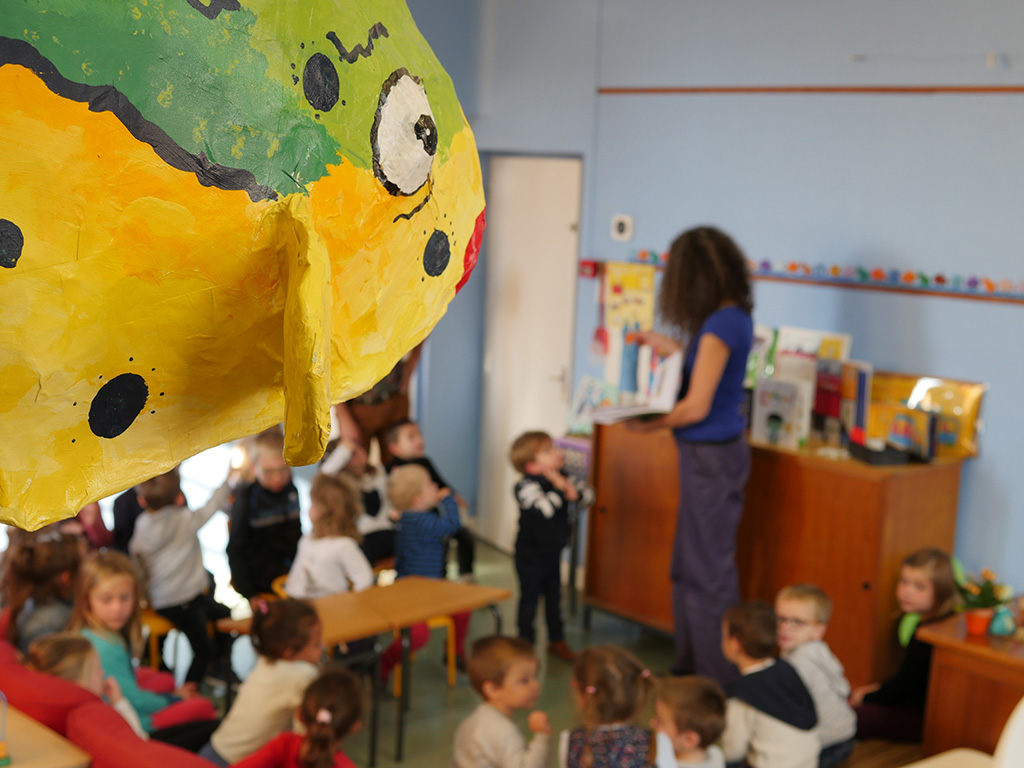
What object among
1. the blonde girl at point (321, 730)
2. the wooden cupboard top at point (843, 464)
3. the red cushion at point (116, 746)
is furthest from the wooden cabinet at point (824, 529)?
the red cushion at point (116, 746)

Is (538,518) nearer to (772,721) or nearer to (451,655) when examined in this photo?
(451,655)

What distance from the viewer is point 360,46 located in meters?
0.51

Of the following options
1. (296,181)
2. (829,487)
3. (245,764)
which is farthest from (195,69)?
(829,487)

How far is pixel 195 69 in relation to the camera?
444mm

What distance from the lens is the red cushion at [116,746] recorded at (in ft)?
6.84

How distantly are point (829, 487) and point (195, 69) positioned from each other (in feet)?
11.5

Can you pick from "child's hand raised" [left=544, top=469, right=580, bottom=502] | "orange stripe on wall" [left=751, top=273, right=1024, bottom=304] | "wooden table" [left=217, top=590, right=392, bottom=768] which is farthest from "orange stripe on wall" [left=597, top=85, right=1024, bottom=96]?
"wooden table" [left=217, top=590, right=392, bottom=768]

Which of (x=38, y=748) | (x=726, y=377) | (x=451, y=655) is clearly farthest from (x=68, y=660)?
(x=726, y=377)

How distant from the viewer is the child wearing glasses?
9.71 feet

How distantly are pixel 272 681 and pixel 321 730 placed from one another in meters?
0.48

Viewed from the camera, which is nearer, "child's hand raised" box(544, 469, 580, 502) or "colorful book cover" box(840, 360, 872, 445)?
"colorful book cover" box(840, 360, 872, 445)

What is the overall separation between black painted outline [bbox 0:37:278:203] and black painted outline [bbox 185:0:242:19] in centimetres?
5

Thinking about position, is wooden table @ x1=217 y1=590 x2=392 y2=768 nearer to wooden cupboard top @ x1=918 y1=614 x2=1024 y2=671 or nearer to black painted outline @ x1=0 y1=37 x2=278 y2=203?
wooden cupboard top @ x1=918 y1=614 x2=1024 y2=671

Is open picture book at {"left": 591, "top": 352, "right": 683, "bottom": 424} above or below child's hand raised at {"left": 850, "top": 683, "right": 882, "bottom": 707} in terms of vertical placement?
above
